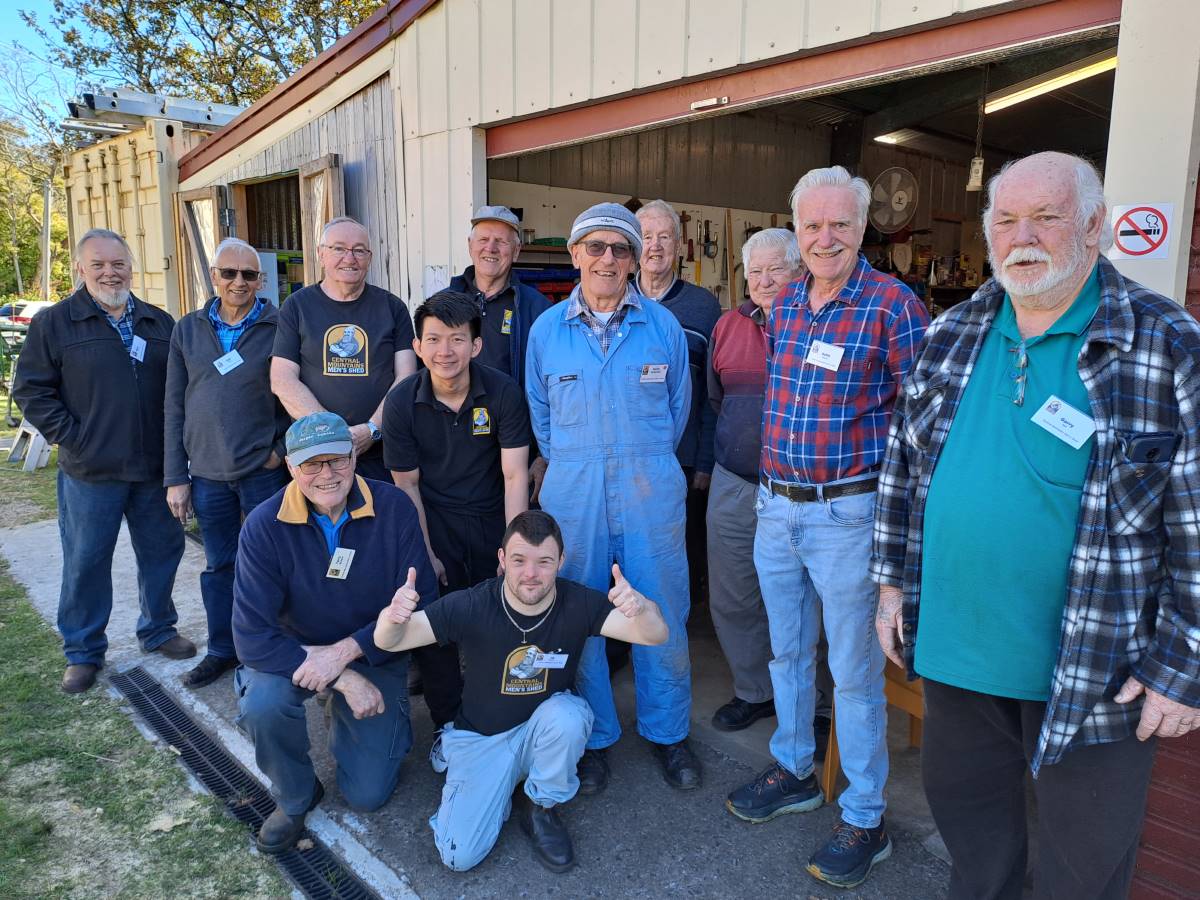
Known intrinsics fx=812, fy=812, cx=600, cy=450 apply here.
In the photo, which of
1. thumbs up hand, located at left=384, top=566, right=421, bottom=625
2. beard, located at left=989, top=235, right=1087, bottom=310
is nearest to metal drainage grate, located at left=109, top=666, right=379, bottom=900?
thumbs up hand, located at left=384, top=566, right=421, bottom=625

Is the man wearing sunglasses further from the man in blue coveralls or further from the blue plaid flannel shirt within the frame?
the blue plaid flannel shirt

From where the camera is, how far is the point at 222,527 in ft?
11.9

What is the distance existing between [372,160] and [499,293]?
257 cm

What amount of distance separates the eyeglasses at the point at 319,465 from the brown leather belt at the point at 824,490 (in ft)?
4.52

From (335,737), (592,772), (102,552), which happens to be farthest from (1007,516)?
(102,552)

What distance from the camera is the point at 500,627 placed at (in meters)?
2.56

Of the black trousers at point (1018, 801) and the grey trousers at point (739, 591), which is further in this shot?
the grey trousers at point (739, 591)

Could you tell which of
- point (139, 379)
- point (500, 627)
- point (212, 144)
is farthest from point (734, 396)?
point (212, 144)

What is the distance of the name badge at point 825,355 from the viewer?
7.37ft

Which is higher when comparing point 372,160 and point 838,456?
point 372,160

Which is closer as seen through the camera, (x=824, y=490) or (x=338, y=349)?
(x=824, y=490)

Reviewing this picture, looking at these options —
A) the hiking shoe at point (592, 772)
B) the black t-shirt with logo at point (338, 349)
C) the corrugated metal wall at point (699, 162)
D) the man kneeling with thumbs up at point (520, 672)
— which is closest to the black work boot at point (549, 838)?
the man kneeling with thumbs up at point (520, 672)

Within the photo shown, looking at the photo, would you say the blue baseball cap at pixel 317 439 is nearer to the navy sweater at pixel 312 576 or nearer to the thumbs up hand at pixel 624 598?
the navy sweater at pixel 312 576

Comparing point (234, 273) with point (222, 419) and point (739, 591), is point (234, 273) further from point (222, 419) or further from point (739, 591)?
point (739, 591)
